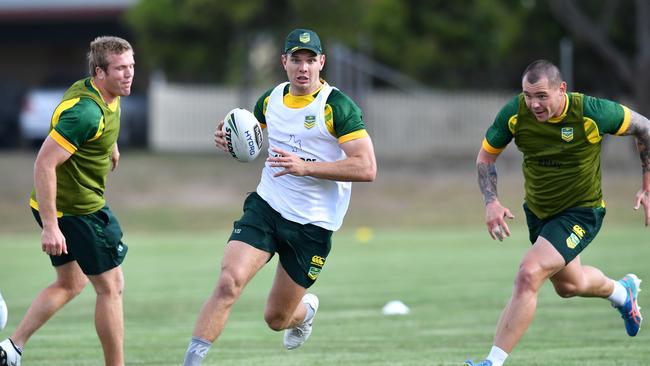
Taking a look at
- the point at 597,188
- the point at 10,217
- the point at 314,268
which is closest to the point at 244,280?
the point at 314,268

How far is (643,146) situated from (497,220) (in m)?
1.38

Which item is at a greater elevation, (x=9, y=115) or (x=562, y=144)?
(x=562, y=144)

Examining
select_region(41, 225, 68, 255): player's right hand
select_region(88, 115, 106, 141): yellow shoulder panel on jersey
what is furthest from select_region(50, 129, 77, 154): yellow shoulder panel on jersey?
select_region(41, 225, 68, 255): player's right hand

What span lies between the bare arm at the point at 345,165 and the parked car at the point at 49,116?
2209cm

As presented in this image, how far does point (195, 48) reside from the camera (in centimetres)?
3016

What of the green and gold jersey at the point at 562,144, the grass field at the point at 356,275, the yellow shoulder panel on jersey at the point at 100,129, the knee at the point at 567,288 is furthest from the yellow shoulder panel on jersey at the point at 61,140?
the knee at the point at 567,288

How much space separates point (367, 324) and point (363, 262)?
22.0ft

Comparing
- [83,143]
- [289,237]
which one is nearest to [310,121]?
[289,237]

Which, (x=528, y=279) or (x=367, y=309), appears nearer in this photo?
(x=528, y=279)

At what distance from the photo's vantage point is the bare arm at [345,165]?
801 centimetres

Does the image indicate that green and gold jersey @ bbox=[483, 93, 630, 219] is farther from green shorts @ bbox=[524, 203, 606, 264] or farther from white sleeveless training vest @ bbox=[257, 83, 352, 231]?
white sleeveless training vest @ bbox=[257, 83, 352, 231]

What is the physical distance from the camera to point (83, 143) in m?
7.95

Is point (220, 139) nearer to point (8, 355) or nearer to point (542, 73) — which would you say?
point (8, 355)

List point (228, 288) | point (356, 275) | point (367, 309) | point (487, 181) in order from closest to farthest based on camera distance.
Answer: point (228, 288), point (487, 181), point (367, 309), point (356, 275)
